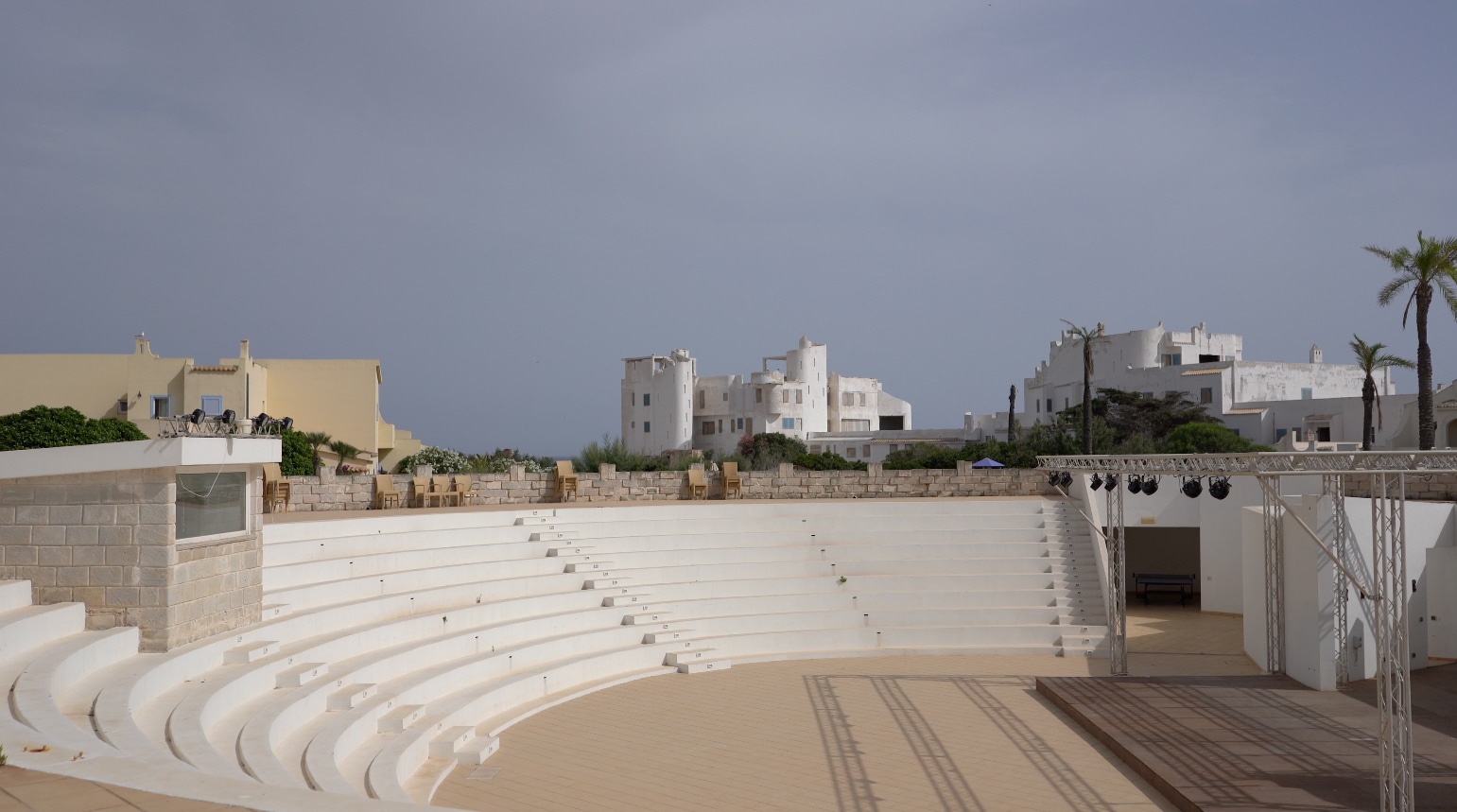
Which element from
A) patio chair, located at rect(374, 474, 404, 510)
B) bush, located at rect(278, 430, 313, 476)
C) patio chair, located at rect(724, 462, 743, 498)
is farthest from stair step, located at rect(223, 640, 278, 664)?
bush, located at rect(278, 430, 313, 476)

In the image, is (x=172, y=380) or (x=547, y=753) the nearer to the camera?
(x=547, y=753)

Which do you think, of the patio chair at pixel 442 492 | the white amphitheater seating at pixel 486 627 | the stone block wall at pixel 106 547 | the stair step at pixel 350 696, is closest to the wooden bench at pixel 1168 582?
the white amphitheater seating at pixel 486 627

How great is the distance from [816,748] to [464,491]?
34.4ft

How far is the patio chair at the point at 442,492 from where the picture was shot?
18906 mm

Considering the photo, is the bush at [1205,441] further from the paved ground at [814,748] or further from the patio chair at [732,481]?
the paved ground at [814,748]

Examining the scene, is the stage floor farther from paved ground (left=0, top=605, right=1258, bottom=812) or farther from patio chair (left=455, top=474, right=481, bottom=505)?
patio chair (left=455, top=474, right=481, bottom=505)

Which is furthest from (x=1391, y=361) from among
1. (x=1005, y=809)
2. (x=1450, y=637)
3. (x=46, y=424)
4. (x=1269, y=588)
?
(x=46, y=424)

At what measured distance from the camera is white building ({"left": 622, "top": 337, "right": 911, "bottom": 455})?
60781 mm

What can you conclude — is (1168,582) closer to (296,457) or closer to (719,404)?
(296,457)

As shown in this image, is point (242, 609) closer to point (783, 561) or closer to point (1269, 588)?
point (783, 561)

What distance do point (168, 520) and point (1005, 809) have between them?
7082 mm

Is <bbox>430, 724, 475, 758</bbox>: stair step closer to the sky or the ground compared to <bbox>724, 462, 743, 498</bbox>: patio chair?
closer to the ground

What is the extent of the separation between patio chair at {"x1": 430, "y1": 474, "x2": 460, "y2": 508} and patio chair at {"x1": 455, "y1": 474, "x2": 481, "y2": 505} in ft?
0.12

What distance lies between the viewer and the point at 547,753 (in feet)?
32.6
